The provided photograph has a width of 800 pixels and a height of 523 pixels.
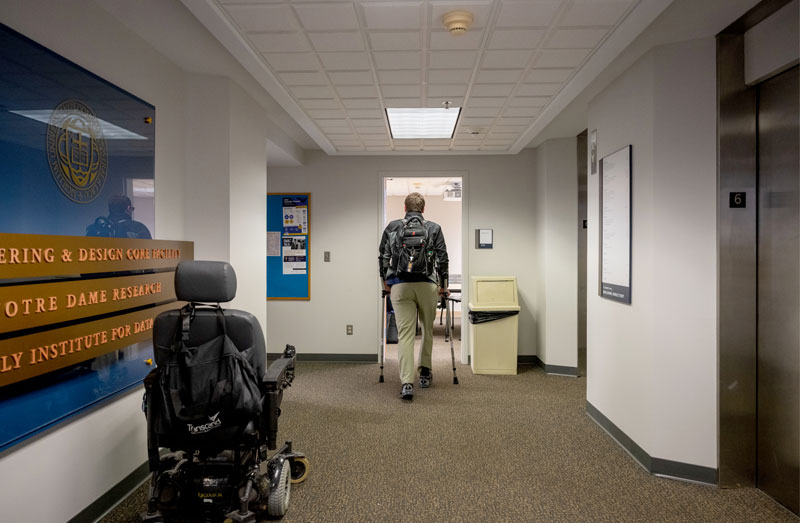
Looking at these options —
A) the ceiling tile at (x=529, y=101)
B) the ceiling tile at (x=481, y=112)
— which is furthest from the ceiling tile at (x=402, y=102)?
the ceiling tile at (x=529, y=101)

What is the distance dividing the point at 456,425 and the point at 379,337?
2.10 meters

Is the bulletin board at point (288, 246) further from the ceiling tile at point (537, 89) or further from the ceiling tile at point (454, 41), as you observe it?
the ceiling tile at point (454, 41)

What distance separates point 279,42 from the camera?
240 cm

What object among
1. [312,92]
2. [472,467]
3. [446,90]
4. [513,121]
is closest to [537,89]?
[446,90]

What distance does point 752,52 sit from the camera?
2332 millimetres

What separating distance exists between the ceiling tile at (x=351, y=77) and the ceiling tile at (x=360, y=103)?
0.32m

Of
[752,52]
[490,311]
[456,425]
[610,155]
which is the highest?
[752,52]

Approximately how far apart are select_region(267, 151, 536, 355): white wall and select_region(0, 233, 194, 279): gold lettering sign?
2660 millimetres

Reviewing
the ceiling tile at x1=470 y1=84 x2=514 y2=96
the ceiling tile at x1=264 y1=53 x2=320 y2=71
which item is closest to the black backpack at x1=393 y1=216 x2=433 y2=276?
the ceiling tile at x1=470 y1=84 x2=514 y2=96

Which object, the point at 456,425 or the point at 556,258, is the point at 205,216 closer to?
the point at 456,425

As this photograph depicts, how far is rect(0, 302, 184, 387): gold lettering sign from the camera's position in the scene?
160cm

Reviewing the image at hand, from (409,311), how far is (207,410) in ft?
7.81

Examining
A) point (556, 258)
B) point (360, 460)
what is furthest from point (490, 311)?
point (360, 460)

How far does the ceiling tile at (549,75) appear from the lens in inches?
109
